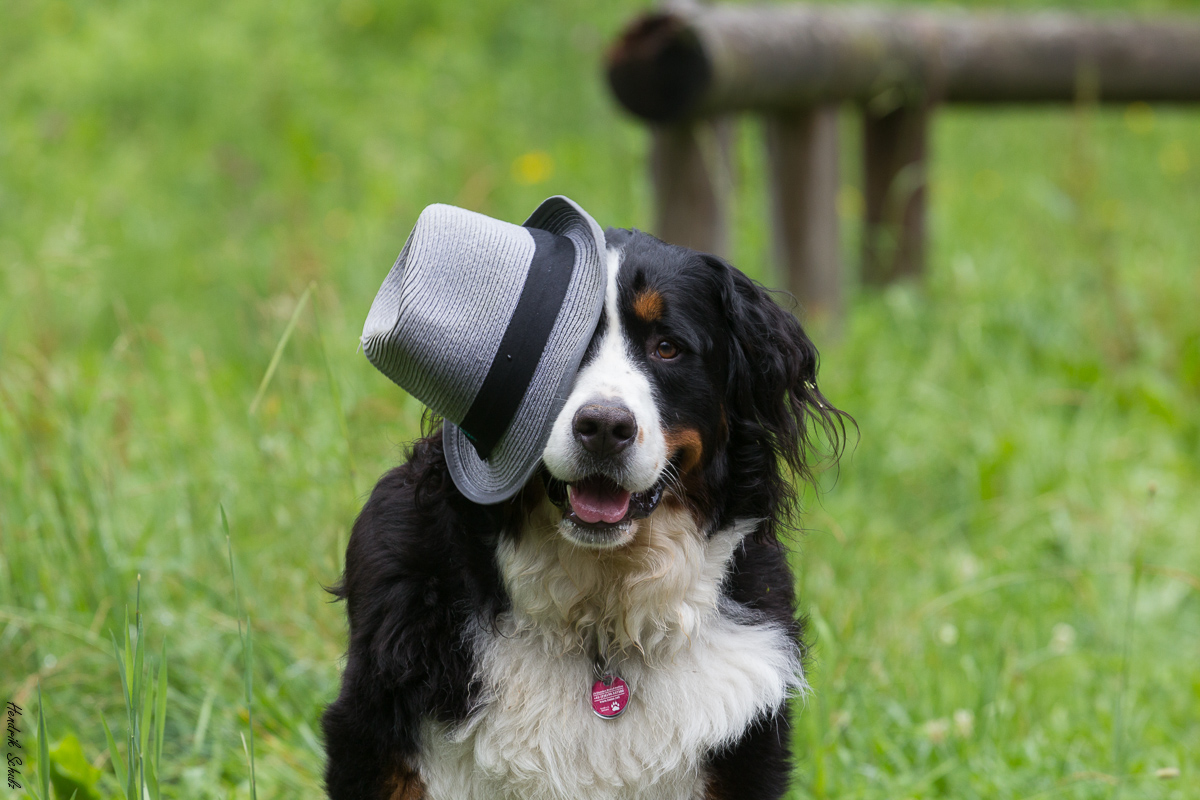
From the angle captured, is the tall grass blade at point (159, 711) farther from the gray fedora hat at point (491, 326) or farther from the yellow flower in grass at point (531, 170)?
the yellow flower in grass at point (531, 170)

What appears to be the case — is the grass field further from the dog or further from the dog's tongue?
the dog's tongue

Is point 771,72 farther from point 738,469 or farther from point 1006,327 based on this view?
point 738,469

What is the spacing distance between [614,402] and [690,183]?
8.90ft

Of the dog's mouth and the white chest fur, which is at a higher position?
the dog's mouth

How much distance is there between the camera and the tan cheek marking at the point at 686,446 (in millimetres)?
2051

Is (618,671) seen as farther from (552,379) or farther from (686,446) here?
(552,379)

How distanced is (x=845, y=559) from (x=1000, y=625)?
0.52m

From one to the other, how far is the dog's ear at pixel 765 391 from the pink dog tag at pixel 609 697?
16.5 inches

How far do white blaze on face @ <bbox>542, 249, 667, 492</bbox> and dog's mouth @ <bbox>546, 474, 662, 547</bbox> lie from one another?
38 millimetres

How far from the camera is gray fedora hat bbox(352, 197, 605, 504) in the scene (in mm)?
1882

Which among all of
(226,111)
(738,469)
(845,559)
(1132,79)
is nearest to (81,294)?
(226,111)

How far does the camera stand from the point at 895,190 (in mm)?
5738

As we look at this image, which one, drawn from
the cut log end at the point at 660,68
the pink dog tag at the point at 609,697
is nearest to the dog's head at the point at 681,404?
the pink dog tag at the point at 609,697

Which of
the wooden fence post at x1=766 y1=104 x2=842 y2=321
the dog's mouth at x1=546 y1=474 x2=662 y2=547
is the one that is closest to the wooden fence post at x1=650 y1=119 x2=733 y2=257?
the wooden fence post at x1=766 y1=104 x2=842 y2=321
